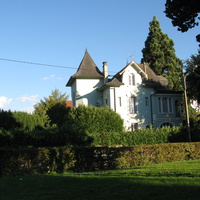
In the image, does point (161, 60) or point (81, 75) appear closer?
point (81, 75)

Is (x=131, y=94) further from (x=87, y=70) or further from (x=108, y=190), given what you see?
(x=108, y=190)

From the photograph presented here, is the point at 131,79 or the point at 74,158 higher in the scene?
the point at 131,79

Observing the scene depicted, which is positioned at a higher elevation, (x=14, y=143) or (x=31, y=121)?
(x=31, y=121)

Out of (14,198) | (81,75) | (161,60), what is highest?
(161,60)

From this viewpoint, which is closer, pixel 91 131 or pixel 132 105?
pixel 91 131

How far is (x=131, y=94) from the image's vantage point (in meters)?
40.7

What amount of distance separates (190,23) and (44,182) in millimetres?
8530

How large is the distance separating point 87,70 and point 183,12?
32.8 m

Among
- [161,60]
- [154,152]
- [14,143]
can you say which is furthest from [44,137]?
[161,60]

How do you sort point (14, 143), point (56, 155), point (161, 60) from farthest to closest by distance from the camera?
point (161, 60), point (14, 143), point (56, 155)

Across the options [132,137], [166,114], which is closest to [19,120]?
[132,137]

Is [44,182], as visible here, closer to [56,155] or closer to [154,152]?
[56,155]

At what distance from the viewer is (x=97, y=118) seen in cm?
3459

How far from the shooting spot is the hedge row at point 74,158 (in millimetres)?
14992
